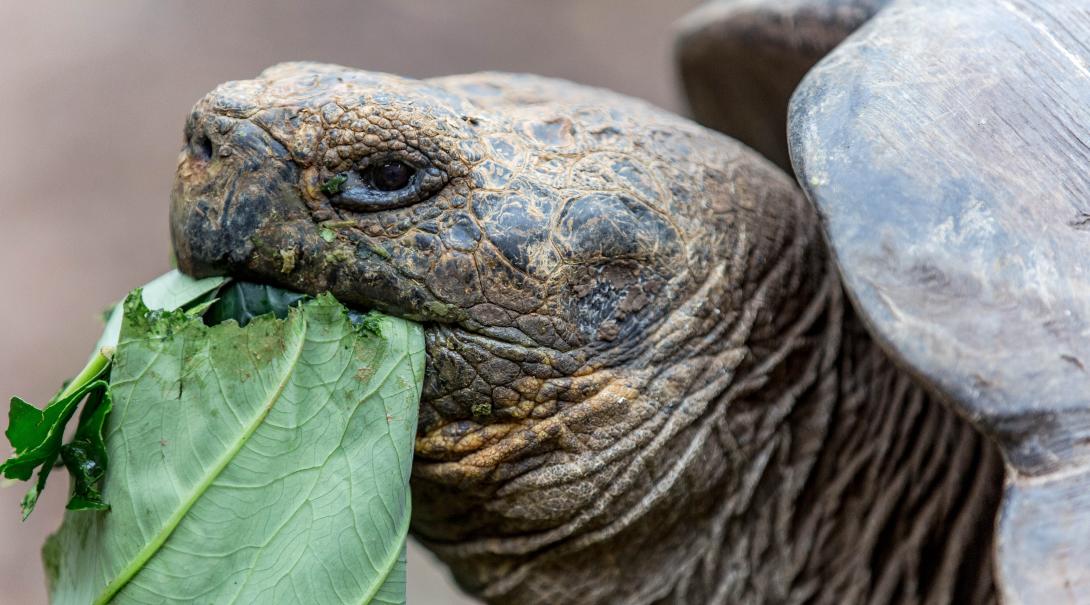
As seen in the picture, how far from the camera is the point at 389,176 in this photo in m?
1.70

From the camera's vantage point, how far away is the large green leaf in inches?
62.1

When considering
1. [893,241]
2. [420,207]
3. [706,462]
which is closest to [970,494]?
[706,462]

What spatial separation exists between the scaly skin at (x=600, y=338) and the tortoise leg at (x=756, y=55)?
46cm

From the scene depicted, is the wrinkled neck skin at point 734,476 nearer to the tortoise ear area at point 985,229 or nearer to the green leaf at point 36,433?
the tortoise ear area at point 985,229

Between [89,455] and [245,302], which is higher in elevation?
[245,302]

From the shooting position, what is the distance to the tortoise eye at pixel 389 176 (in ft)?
5.58

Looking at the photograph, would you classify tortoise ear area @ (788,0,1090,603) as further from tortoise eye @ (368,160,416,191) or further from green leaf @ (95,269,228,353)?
green leaf @ (95,269,228,353)

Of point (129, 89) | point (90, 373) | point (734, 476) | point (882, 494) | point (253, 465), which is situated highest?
point (90, 373)

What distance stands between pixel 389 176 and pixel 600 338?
44 centimetres

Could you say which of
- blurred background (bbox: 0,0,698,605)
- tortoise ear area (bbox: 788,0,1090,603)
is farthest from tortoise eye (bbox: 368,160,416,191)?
blurred background (bbox: 0,0,698,605)

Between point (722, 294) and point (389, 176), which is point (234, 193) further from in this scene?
point (722, 294)

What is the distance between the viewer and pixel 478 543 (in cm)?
189

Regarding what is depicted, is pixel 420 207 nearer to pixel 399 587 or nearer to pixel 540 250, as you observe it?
pixel 540 250

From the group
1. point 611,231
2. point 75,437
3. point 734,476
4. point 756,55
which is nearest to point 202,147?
point 75,437
